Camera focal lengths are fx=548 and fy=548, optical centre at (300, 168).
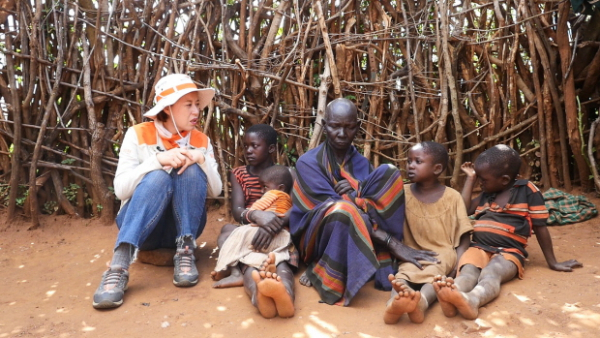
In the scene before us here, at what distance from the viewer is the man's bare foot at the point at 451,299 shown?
2646 mm

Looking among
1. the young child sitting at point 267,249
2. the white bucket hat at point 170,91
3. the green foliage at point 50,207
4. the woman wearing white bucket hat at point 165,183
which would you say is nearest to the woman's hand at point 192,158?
the woman wearing white bucket hat at point 165,183

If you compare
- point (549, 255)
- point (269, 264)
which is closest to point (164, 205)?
point (269, 264)

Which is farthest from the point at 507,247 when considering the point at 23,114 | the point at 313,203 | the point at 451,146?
the point at 23,114

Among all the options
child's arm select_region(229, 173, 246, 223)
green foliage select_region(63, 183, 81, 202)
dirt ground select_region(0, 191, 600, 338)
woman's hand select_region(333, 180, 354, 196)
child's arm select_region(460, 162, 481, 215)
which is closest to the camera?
dirt ground select_region(0, 191, 600, 338)

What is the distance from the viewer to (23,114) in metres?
4.84

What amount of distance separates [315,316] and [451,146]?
2.47 metres

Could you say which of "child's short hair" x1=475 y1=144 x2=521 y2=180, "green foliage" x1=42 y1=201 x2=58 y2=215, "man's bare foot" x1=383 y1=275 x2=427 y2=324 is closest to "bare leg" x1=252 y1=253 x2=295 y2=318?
"man's bare foot" x1=383 y1=275 x2=427 y2=324

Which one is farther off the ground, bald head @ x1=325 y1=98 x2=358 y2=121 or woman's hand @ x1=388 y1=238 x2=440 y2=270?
bald head @ x1=325 y1=98 x2=358 y2=121

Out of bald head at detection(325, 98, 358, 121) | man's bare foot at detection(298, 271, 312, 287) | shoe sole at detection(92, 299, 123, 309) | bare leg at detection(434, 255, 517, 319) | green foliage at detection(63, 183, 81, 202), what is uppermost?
bald head at detection(325, 98, 358, 121)

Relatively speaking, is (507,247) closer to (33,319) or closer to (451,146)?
(451,146)

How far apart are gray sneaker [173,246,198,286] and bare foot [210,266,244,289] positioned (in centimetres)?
13

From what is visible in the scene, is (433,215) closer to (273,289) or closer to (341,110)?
(341,110)

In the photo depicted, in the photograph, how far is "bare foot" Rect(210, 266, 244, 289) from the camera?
3.35m

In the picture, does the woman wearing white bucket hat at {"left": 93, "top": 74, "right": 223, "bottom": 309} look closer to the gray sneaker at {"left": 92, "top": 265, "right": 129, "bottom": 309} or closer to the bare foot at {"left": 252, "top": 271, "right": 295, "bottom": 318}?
the gray sneaker at {"left": 92, "top": 265, "right": 129, "bottom": 309}
